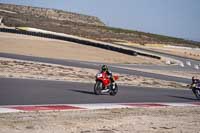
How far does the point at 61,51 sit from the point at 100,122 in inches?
1644

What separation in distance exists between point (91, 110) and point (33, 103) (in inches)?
65.4

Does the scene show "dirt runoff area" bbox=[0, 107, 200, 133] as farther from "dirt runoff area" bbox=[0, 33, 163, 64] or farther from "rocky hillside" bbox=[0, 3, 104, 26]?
"rocky hillside" bbox=[0, 3, 104, 26]

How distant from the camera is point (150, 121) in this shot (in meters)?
11.9

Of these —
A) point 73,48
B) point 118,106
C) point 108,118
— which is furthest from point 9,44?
point 108,118

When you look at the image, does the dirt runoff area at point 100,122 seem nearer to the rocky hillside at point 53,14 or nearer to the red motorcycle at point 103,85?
the red motorcycle at point 103,85

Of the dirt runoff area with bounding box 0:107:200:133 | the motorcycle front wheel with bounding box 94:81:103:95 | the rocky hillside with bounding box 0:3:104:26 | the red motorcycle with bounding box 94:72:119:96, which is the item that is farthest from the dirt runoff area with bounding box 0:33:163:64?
the rocky hillside with bounding box 0:3:104:26

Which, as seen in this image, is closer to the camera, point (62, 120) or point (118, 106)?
point (62, 120)

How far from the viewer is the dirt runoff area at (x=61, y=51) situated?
4790 centimetres

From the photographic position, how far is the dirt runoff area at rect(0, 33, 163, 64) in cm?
4790

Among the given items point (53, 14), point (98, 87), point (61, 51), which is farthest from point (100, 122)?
point (53, 14)

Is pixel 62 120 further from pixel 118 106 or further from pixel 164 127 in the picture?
pixel 118 106

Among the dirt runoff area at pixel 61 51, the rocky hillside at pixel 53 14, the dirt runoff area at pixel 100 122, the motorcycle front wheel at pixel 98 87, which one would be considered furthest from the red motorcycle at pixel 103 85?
the rocky hillside at pixel 53 14

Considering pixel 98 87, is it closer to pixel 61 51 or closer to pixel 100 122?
pixel 100 122

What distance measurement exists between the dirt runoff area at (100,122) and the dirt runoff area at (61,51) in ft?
108
